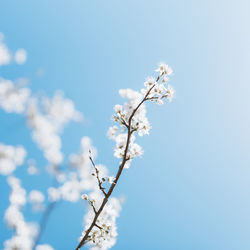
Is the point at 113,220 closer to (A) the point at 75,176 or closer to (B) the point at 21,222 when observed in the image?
(A) the point at 75,176

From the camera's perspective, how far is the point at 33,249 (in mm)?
2400

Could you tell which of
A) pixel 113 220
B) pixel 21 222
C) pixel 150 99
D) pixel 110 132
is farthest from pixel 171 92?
pixel 21 222

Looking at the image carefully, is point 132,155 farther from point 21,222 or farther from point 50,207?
point 21,222

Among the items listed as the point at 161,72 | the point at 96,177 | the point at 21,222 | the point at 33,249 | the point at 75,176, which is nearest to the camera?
the point at 33,249

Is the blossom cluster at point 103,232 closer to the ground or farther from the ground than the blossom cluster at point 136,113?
closer to the ground

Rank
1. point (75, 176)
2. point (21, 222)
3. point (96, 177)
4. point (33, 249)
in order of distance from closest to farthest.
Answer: point (33, 249) → point (96, 177) → point (75, 176) → point (21, 222)

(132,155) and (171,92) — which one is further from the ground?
(171,92)

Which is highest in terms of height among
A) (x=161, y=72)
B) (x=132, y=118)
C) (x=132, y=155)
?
(x=161, y=72)

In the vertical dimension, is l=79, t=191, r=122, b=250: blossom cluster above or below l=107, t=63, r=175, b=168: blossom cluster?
below

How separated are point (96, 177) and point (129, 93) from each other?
1.14 m

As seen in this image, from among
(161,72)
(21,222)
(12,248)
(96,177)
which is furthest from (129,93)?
(21,222)

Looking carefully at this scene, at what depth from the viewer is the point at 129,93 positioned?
11.4 ft

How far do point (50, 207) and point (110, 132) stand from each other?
143 centimetres

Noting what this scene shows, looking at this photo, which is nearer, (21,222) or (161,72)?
(161,72)
